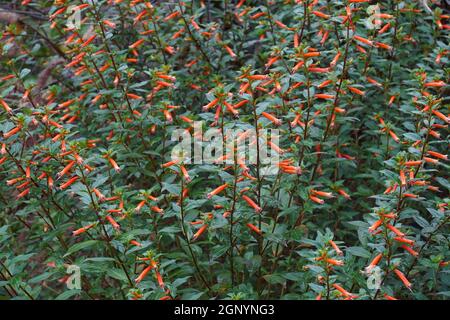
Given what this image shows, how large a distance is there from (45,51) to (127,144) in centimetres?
284

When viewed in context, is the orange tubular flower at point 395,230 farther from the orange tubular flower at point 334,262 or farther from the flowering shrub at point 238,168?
the orange tubular flower at point 334,262

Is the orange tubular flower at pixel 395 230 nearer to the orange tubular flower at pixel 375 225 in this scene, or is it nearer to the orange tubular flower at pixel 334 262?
the orange tubular flower at pixel 375 225

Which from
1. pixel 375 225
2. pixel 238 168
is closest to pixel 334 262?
pixel 375 225

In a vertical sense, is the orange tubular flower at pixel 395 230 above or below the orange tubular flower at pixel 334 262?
above

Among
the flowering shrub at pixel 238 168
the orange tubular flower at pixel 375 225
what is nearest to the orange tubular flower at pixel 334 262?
the flowering shrub at pixel 238 168

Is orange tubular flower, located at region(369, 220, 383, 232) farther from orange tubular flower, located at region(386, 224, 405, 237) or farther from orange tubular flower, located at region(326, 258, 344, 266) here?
orange tubular flower, located at region(326, 258, 344, 266)

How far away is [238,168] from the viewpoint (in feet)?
10.4

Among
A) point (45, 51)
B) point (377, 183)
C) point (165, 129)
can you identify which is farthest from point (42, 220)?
point (45, 51)

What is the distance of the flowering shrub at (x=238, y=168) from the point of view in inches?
129

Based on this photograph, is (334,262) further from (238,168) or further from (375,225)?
(238,168)

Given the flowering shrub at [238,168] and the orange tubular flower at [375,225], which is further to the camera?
the flowering shrub at [238,168]

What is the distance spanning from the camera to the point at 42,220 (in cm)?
435

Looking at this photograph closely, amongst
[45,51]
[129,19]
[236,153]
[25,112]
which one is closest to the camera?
[236,153]
